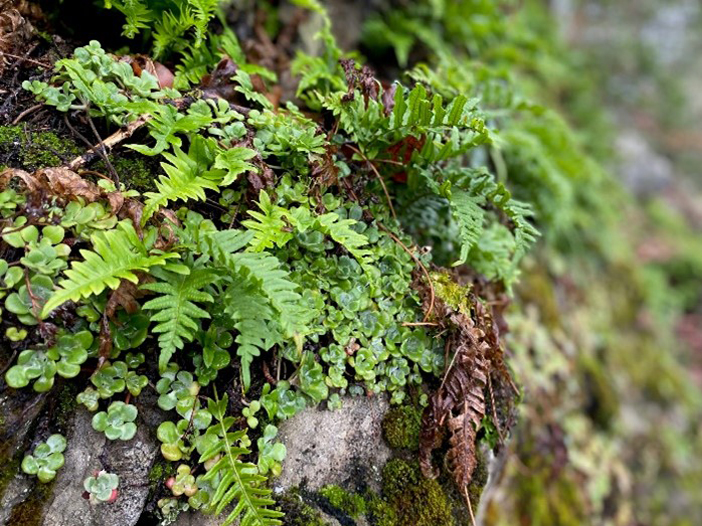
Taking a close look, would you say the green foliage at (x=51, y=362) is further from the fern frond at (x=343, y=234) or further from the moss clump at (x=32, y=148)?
the fern frond at (x=343, y=234)

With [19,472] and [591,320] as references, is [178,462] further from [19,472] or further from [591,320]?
[591,320]

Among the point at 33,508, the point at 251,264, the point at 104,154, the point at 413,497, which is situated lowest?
the point at 33,508

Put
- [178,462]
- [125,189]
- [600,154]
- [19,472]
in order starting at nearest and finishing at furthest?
[19,472] < [178,462] < [125,189] < [600,154]

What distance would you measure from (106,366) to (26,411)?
0.29 meters

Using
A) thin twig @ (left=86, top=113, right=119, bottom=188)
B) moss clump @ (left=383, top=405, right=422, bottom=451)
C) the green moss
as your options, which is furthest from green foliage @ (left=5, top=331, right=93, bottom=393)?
the green moss

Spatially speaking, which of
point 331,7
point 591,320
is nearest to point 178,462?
point 331,7

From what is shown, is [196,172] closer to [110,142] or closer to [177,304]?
[110,142]

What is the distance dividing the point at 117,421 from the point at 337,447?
85 centimetres

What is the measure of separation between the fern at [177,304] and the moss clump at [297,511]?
700 millimetres

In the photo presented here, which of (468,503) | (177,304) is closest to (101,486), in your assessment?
(177,304)

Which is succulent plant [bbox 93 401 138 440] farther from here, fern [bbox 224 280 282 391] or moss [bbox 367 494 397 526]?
moss [bbox 367 494 397 526]

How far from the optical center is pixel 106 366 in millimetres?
1730

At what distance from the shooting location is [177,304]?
171 cm

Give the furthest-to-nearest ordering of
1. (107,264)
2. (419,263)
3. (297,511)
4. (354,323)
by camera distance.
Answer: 1. (419,263)
2. (354,323)
3. (297,511)
4. (107,264)
